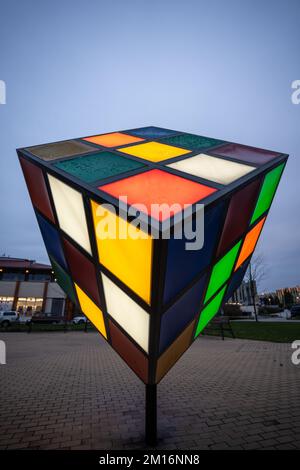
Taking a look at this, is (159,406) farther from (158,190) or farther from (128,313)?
(158,190)

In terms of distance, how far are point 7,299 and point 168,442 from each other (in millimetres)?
43440

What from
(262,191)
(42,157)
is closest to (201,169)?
(262,191)

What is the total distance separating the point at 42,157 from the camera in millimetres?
3373

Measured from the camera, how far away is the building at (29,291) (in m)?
40.0

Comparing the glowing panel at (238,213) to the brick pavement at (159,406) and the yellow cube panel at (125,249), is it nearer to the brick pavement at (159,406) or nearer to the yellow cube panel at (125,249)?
the yellow cube panel at (125,249)

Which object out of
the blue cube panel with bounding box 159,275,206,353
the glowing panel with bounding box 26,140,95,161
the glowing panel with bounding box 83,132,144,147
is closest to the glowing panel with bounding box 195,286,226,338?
the blue cube panel with bounding box 159,275,206,353

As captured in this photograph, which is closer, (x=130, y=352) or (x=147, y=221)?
(x=147, y=221)

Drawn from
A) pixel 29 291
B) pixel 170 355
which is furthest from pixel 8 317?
pixel 170 355

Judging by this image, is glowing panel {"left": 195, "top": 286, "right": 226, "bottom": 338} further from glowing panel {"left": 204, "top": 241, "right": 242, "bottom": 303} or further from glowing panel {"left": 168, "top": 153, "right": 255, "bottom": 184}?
glowing panel {"left": 168, "top": 153, "right": 255, "bottom": 184}

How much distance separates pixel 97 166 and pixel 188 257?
5.29ft

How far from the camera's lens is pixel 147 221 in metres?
1.96

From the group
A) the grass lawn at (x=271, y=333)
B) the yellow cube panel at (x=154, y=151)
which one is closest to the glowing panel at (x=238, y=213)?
Answer: the yellow cube panel at (x=154, y=151)
